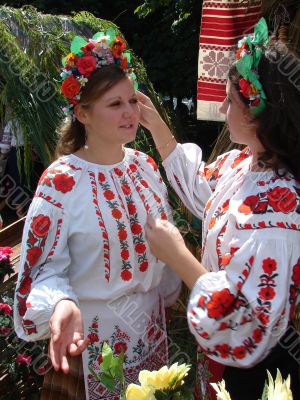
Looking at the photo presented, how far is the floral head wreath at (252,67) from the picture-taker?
49.9 inches

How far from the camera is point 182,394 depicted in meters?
1.02

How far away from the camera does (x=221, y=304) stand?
1181 millimetres

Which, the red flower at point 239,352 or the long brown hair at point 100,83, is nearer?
the red flower at point 239,352

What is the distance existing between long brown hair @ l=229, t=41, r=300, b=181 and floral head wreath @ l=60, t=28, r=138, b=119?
50 cm

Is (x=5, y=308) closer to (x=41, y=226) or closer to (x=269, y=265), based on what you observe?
(x=41, y=226)

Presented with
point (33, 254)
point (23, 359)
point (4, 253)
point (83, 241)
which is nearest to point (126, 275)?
point (83, 241)

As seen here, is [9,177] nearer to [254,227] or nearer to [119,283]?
[119,283]

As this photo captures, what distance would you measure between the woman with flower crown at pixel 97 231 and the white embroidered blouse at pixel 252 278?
36cm

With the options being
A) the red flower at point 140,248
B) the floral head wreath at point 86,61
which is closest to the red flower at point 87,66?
the floral head wreath at point 86,61

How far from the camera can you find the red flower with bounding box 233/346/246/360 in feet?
3.94

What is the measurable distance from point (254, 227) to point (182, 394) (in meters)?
0.37

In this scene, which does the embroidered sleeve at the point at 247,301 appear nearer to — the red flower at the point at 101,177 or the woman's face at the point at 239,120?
the woman's face at the point at 239,120

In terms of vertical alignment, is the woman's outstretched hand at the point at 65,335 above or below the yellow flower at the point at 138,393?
below

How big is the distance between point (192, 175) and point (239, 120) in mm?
433
